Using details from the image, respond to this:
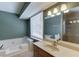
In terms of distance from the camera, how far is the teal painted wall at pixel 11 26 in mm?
4628

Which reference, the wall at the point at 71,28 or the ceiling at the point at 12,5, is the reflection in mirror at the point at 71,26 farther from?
the ceiling at the point at 12,5

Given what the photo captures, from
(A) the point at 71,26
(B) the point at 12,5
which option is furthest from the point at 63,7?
(B) the point at 12,5

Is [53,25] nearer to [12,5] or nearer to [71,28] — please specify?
[71,28]

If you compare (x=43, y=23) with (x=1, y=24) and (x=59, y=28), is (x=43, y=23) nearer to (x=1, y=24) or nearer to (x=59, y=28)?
(x=59, y=28)

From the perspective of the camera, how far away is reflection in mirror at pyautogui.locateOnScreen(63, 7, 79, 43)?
163 cm

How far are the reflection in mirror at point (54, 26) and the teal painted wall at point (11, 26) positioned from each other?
2.88 metres

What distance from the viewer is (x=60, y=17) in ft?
6.76

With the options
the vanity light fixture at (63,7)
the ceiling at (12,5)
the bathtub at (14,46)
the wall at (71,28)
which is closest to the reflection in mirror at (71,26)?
the wall at (71,28)

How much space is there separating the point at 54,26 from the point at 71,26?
0.62 metres

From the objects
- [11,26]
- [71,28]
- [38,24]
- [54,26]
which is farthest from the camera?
[11,26]

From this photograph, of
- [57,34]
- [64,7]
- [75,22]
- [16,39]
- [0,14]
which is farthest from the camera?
[16,39]

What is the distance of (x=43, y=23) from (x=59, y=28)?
976 mm

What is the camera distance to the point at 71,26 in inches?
69.2

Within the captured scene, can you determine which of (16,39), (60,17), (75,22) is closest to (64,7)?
(60,17)
